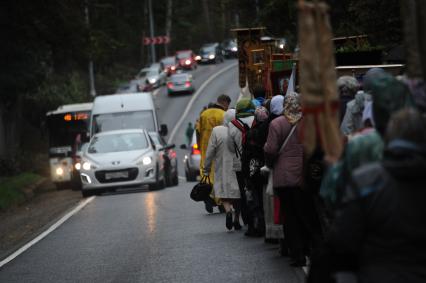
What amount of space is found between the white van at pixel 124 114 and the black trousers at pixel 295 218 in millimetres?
19748

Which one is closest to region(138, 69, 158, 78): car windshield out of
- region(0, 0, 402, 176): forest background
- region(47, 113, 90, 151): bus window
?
region(0, 0, 402, 176): forest background

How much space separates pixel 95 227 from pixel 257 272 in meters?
7.14

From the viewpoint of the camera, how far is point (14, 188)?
34281 mm

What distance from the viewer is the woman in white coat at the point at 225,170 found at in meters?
16.2

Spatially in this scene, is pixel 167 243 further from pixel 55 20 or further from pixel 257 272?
pixel 55 20

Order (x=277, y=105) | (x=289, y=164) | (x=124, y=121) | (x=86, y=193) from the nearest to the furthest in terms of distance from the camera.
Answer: (x=289, y=164) → (x=277, y=105) → (x=86, y=193) → (x=124, y=121)

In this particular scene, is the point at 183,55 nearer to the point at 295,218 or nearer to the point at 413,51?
the point at 295,218

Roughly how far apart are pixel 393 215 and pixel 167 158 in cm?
2515

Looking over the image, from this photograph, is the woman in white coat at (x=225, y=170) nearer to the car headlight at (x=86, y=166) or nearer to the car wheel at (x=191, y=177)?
the car headlight at (x=86, y=166)

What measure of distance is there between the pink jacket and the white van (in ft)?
65.1

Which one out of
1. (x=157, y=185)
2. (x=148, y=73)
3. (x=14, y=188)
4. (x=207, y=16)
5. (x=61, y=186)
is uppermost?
(x=207, y=16)

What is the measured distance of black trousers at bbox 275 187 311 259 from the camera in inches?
460

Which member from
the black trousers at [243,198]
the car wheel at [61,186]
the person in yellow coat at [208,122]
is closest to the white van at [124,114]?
the car wheel at [61,186]

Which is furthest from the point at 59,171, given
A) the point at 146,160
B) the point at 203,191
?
the point at 203,191
